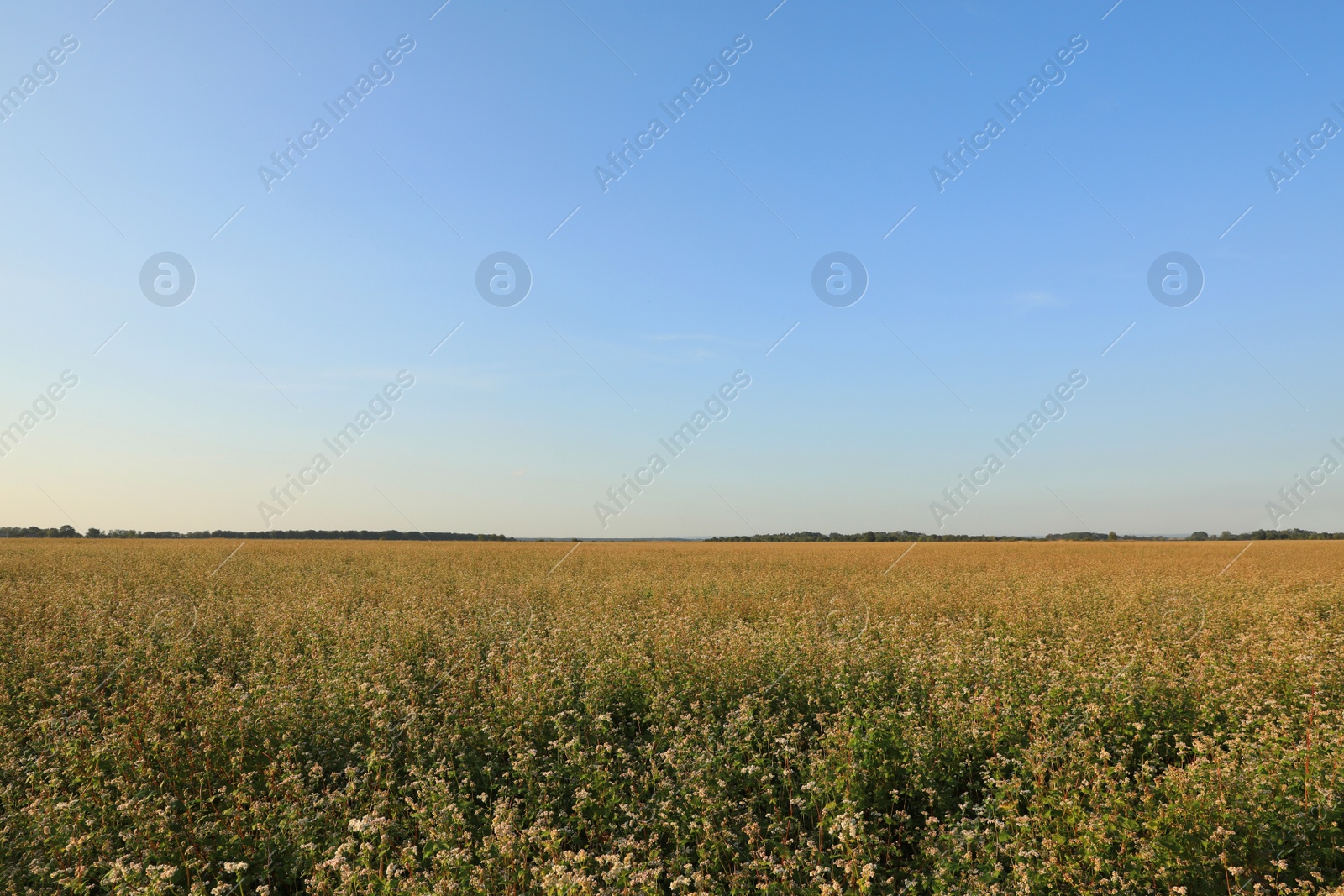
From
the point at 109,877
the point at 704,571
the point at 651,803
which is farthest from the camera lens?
the point at 704,571

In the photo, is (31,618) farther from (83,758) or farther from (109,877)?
(109,877)

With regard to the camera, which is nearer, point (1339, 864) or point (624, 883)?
point (624, 883)

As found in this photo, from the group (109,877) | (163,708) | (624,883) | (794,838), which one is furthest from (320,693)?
(794,838)

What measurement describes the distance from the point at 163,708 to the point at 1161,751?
942cm

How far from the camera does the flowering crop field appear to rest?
372cm

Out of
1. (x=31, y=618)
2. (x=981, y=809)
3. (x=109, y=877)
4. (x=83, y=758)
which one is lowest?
(x=981, y=809)

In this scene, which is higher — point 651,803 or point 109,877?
point 109,877

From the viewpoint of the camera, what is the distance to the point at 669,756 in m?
4.73

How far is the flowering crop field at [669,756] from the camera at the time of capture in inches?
147

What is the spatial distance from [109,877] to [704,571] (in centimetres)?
1813

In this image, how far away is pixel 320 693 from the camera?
21.4 ft

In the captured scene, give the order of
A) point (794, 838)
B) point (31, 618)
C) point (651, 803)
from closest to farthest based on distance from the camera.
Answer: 1. point (794, 838)
2. point (651, 803)
3. point (31, 618)

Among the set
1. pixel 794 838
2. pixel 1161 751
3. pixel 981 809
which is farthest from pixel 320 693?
pixel 1161 751

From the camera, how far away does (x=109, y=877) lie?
11.0 ft
